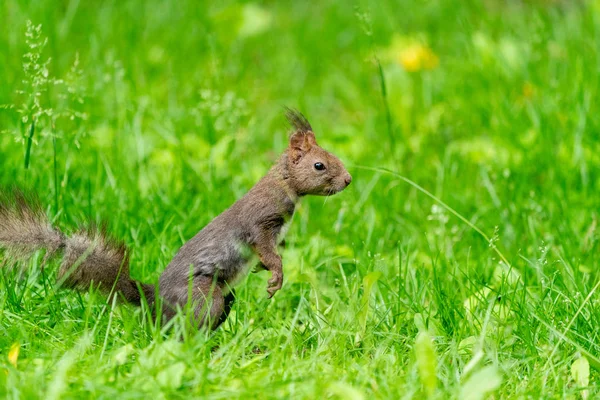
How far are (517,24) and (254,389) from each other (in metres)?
4.52

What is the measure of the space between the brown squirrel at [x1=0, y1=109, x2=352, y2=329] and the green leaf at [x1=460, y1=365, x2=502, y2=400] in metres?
0.84

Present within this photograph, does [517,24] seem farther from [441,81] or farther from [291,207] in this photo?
[291,207]

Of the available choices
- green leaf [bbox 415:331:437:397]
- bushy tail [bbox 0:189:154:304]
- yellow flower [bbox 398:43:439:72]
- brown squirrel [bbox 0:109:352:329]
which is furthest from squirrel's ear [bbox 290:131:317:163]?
yellow flower [bbox 398:43:439:72]

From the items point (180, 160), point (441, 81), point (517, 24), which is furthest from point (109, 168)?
point (517, 24)

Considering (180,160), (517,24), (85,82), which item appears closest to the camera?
(180,160)

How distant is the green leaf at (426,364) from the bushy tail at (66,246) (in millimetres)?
1052

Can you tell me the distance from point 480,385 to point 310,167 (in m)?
1.15

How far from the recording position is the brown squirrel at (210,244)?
312cm

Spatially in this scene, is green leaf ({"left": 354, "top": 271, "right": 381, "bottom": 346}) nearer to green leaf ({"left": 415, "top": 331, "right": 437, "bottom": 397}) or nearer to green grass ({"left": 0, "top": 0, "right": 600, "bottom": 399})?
green grass ({"left": 0, "top": 0, "right": 600, "bottom": 399})

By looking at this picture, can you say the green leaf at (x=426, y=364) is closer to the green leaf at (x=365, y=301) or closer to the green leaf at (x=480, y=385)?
the green leaf at (x=480, y=385)

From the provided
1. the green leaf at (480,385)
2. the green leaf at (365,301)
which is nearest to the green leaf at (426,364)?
the green leaf at (480,385)

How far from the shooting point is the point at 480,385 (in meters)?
2.52

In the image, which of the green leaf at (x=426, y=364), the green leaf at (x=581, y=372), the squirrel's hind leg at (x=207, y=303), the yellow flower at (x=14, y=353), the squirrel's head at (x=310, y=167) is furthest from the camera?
the squirrel's head at (x=310, y=167)

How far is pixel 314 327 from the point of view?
3.27 meters
